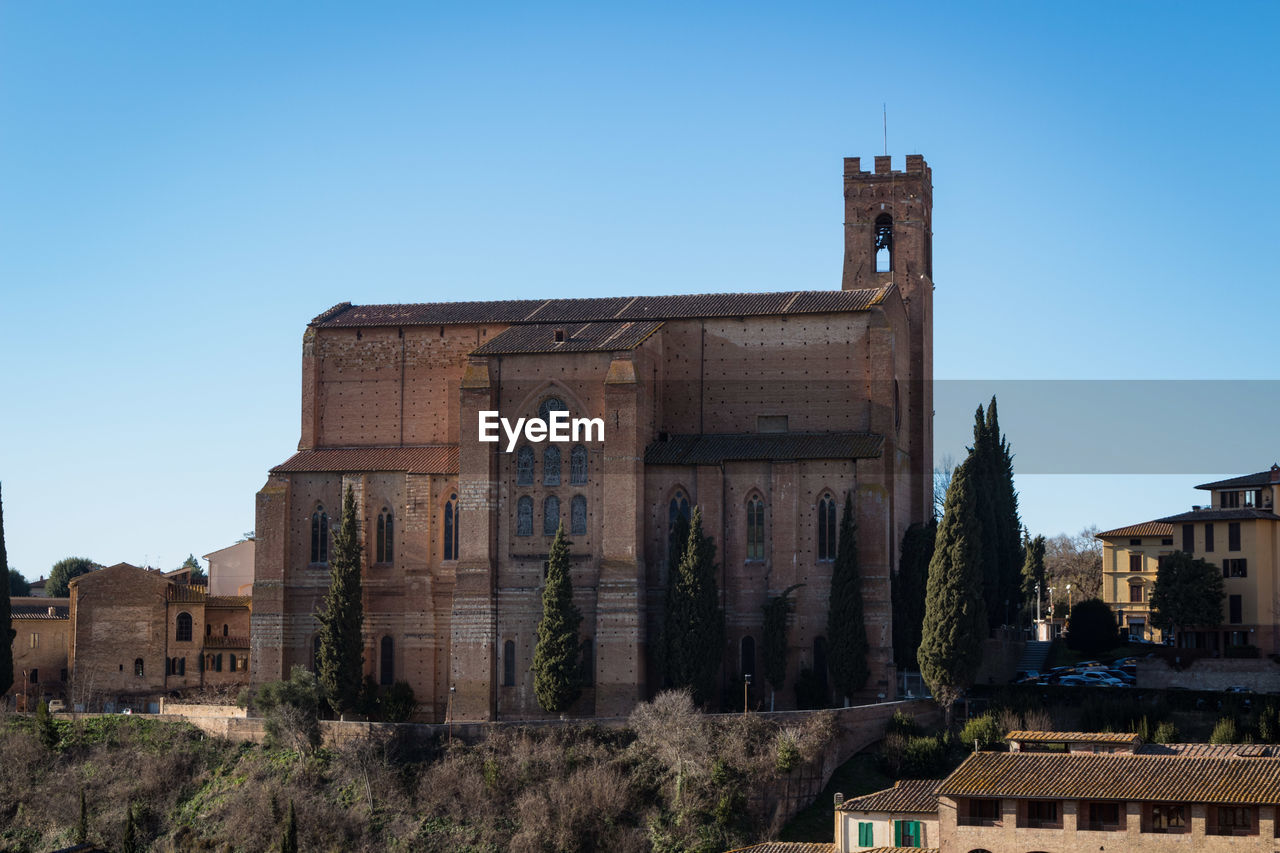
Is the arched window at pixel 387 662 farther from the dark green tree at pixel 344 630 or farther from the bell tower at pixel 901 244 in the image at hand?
the bell tower at pixel 901 244

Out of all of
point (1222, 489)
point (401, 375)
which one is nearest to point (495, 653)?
point (401, 375)

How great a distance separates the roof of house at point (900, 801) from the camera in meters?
39.4

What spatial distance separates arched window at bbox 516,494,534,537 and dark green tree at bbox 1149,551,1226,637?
18127 millimetres

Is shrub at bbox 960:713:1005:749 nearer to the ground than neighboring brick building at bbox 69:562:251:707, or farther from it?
nearer to the ground

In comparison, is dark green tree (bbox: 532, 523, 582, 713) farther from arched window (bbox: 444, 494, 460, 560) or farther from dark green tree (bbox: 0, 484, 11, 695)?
dark green tree (bbox: 0, 484, 11, 695)

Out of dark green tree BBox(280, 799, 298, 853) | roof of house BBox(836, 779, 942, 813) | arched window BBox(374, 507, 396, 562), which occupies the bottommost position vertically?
dark green tree BBox(280, 799, 298, 853)

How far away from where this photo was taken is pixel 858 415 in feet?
176

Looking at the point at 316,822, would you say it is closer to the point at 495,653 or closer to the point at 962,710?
the point at 495,653

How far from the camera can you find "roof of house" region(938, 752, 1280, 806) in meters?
37.1

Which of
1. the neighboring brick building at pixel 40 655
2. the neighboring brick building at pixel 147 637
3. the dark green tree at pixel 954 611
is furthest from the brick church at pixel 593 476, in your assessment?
the neighboring brick building at pixel 40 655

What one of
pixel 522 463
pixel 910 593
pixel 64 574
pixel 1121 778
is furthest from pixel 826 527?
pixel 64 574

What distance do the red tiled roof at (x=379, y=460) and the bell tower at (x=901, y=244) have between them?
14.0m

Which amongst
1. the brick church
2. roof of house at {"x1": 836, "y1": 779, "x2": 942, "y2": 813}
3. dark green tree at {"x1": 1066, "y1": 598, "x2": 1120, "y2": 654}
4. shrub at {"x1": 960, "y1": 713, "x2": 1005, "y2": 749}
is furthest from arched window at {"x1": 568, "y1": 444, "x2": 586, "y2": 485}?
dark green tree at {"x1": 1066, "y1": 598, "x2": 1120, "y2": 654}

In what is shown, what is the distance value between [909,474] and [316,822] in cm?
2124
